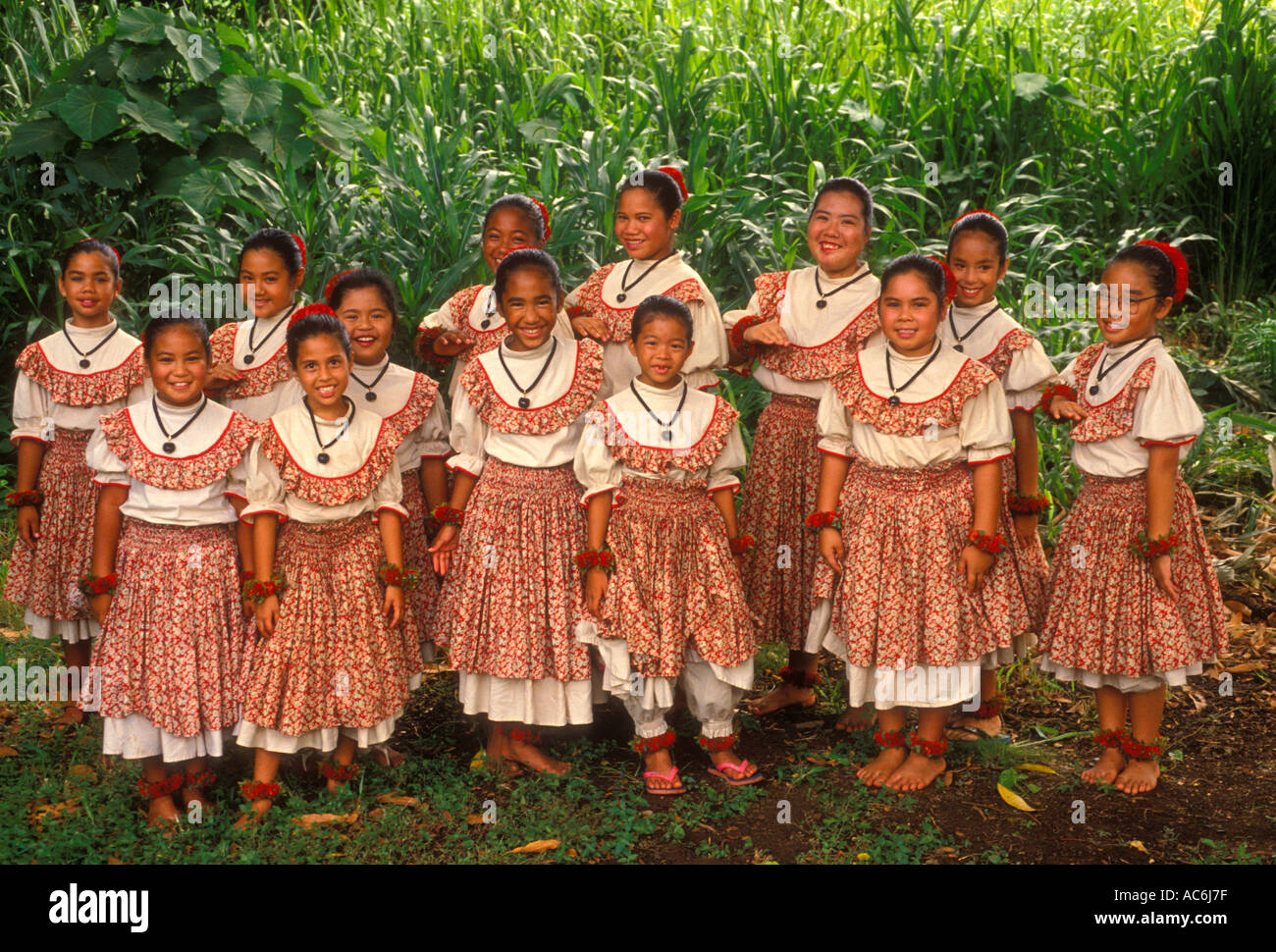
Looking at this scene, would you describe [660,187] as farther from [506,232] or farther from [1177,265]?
[1177,265]

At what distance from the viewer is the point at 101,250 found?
4230 millimetres

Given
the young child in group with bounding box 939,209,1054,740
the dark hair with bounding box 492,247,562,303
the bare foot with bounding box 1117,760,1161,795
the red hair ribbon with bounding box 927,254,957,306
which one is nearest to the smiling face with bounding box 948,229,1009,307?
the young child in group with bounding box 939,209,1054,740

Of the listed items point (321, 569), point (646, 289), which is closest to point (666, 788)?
point (321, 569)

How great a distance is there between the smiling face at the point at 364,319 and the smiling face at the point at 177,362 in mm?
545

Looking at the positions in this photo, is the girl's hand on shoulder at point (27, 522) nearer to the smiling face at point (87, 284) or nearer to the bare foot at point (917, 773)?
the smiling face at point (87, 284)

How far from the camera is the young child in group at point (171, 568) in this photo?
373 cm

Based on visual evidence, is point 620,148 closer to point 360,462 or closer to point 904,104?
point 904,104

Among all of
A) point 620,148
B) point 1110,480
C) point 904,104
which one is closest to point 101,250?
point 620,148

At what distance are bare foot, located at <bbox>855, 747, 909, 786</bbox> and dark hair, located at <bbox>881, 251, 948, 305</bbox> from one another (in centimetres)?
143

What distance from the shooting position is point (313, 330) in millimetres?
3748

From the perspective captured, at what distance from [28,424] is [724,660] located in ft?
7.92

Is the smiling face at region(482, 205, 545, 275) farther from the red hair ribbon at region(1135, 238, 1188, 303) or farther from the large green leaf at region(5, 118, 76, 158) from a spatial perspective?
the large green leaf at region(5, 118, 76, 158)

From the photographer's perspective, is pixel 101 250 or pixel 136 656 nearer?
pixel 136 656

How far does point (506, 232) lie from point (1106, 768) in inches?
104
